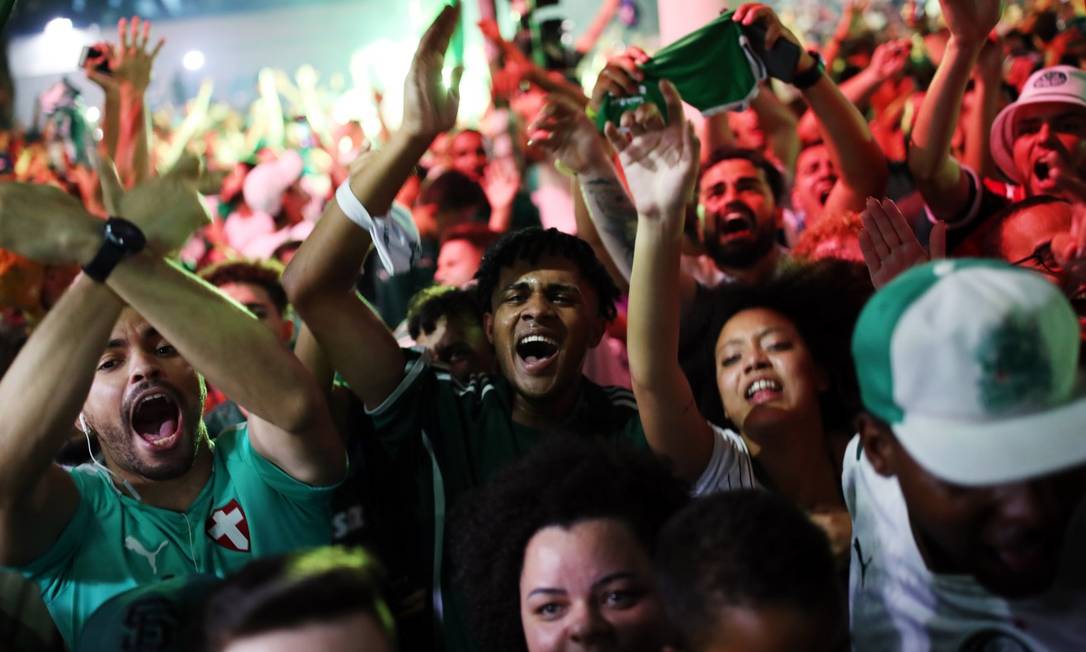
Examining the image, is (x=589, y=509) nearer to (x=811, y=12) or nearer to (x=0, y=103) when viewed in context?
(x=0, y=103)

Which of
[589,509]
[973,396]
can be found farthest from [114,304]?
[973,396]

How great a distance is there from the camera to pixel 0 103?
39.8ft

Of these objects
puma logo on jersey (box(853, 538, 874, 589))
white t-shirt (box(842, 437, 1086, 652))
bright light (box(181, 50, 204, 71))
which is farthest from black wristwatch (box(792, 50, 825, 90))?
bright light (box(181, 50, 204, 71))

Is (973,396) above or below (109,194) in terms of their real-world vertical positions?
below

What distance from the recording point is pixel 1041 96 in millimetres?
3398

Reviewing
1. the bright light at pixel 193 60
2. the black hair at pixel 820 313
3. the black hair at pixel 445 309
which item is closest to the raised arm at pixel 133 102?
the black hair at pixel 445 309

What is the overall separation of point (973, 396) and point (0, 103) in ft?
41.6

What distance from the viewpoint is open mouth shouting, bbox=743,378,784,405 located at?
8.68 ft

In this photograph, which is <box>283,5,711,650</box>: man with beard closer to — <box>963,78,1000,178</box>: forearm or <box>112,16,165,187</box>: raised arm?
<box>112,16,165,187</box>: raised arm

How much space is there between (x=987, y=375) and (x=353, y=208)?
1.34m

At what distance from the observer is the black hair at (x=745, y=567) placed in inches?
60.5

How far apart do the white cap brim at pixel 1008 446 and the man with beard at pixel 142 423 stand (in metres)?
1.20

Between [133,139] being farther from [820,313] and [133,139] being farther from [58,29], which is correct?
[58,29]

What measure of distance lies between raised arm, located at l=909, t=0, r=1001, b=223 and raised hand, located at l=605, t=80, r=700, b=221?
4.16ft
